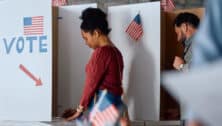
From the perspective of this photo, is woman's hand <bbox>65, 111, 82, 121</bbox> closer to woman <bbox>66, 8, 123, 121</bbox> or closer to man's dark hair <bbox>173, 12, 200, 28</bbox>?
woman <bbox>66, 8, 123, 121</bbox>

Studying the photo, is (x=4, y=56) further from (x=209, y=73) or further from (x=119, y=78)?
(x=209, y=73)

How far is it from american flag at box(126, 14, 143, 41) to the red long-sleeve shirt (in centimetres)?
43

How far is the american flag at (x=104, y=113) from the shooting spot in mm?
2483

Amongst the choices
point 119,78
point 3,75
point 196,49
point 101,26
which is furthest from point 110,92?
point 196,49

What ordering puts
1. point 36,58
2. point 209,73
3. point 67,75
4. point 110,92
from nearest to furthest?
point 209,73
point 110,92
point 36,58
point 67,75

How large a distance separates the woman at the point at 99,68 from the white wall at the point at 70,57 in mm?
460

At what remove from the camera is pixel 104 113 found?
2520mm

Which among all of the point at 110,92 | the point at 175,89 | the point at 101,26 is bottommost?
the point at 110,92

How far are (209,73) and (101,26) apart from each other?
2.07 m

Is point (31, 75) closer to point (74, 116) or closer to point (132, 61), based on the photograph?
point (74, 116)

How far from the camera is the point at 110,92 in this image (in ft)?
8.55

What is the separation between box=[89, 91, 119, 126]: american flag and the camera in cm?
248

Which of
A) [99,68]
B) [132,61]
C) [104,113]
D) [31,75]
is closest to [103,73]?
[99,68]

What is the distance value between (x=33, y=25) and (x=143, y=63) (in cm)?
78
